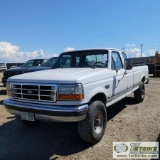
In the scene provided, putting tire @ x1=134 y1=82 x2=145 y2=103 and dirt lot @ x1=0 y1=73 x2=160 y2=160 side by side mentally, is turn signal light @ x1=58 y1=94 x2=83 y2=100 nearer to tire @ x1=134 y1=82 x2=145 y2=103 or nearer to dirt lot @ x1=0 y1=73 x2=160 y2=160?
dirt lot @ x1=0 y1=73 x2=160 y2=160

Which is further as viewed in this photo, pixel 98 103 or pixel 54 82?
pixel 98 103

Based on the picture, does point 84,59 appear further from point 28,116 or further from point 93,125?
point 28,116

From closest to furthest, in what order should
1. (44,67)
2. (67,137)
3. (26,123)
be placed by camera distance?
1. (67,137)
2. (26,123)
3. (44,67)

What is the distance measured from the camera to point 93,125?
4.20 meters

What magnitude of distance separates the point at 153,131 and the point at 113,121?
1.18 metres

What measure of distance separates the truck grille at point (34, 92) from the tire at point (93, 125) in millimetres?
744

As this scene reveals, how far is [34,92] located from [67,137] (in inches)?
55.5

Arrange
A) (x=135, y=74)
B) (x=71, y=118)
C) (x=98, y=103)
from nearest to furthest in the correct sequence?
1. (x=71, y=118)
2. (x=98, y=103)
3. (x=135, y=74)

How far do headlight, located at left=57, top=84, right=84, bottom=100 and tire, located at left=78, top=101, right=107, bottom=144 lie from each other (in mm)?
446

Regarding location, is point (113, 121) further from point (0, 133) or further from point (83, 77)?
point (0, 133)

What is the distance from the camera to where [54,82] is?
395cm

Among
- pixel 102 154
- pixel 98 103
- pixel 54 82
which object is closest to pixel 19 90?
pixel 54 82

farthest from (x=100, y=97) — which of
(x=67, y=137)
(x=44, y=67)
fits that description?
(x=44, y=67)

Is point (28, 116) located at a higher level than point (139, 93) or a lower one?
higher
